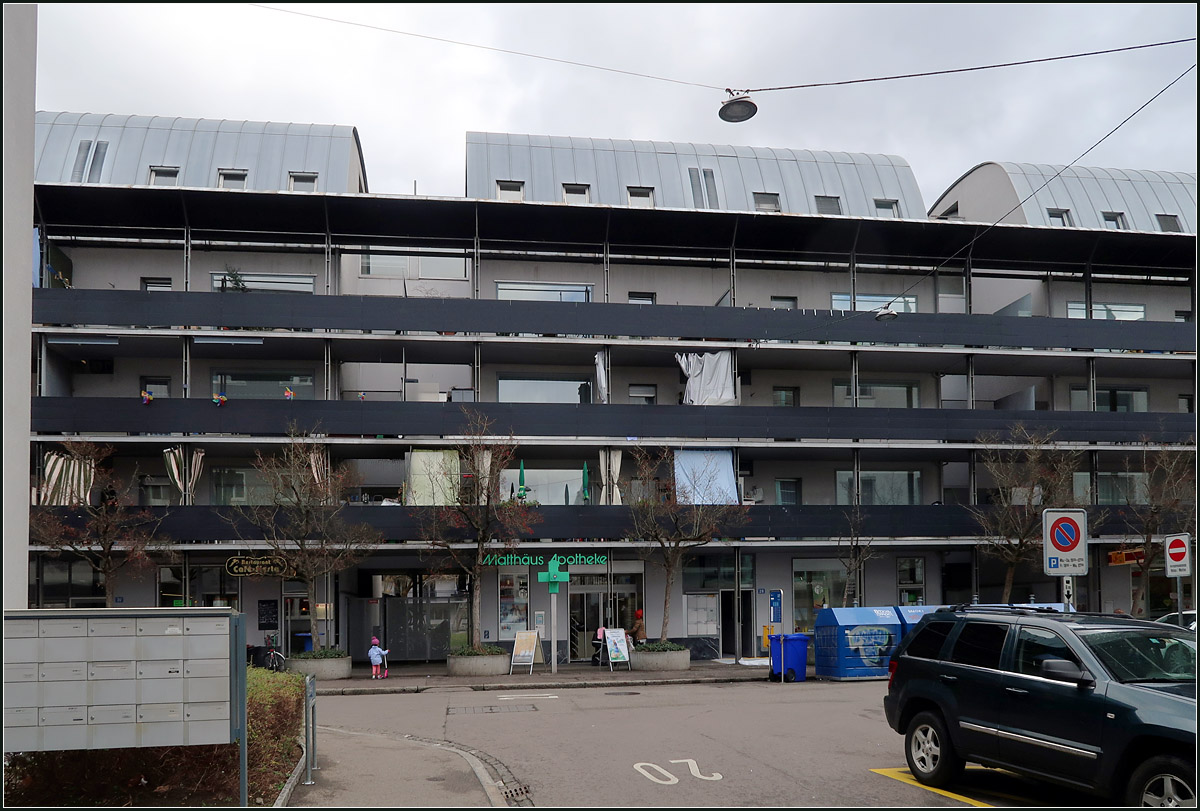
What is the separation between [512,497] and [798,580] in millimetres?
11087

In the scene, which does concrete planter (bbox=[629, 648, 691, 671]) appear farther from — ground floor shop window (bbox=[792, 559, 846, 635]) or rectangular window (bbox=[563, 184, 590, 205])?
rectangular window (bbox=[563, 184, 590, 205])

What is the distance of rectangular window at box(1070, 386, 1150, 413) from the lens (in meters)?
37.6

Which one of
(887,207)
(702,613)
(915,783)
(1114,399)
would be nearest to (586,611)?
(702,613)

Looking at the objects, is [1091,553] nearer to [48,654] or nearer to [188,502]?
[188,502]

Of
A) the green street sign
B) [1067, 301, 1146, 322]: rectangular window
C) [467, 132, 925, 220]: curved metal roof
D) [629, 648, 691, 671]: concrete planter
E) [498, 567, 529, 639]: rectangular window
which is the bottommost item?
[629, 648, 691, 671]: concrete planter

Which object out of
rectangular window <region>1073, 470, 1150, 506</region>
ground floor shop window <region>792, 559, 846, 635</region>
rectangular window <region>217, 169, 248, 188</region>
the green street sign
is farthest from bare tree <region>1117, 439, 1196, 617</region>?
rectangular window <region>217, 169, 248, 188</region>

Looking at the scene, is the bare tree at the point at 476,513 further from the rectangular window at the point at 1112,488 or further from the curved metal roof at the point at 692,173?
the rectangular window at the point at 1112,488

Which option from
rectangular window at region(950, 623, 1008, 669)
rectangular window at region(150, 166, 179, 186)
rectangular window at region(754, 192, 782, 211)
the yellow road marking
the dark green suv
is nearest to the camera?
the dark green suv

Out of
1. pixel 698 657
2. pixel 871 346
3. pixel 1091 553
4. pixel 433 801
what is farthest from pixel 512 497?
pixel 1091 553

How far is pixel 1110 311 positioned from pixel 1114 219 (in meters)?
3.81

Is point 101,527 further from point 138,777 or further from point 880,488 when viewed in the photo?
point 880,488

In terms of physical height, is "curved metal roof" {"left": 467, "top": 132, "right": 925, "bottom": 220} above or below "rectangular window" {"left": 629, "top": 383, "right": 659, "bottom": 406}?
above

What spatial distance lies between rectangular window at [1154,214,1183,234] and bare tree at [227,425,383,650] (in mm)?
31930

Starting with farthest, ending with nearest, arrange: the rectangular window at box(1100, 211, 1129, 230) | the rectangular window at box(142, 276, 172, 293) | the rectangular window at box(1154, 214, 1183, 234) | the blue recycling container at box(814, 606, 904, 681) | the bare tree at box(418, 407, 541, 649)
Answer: the rectangular window at box(1154, 214, 1183, 234)
the rectangular window at box(1100, 211, 1129, 230)
the rectangular window at box(142, 276, 172, 293)
the bare tree at box(418, 407, 541, 649)
the blue recycling container at box(814, 606, 904, 681)
